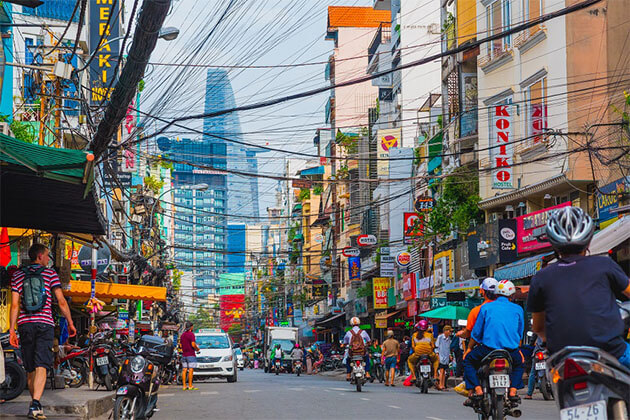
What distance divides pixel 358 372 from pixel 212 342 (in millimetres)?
13318

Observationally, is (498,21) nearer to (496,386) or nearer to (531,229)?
(531,229)

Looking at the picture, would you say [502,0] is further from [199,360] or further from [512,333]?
[512,333]

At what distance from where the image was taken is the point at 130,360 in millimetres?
11234

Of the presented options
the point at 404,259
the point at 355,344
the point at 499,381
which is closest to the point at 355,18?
the point at 404,259

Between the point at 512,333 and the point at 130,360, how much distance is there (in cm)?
432

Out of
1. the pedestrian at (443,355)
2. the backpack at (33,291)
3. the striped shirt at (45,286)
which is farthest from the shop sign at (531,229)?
the backpack at (33,291)

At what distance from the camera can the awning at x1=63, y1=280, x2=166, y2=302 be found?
2838 centimetres

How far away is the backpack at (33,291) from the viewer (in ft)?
35.9

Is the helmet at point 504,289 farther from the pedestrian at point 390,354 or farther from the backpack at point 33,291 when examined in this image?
the pedestrian at point 390,354

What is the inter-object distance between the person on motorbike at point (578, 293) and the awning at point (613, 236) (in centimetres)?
1551

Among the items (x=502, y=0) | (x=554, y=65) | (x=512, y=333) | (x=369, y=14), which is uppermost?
(x=369, y=14)

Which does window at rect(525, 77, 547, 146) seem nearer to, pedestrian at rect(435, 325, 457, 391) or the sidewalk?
pedestrian at rect(435, 325, 457, 391)

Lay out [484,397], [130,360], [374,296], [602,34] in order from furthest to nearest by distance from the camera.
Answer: [374,296] < [602,34] < [130,360] < [484,397]

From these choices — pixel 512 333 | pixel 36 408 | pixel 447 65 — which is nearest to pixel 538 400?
pixel 512 333
